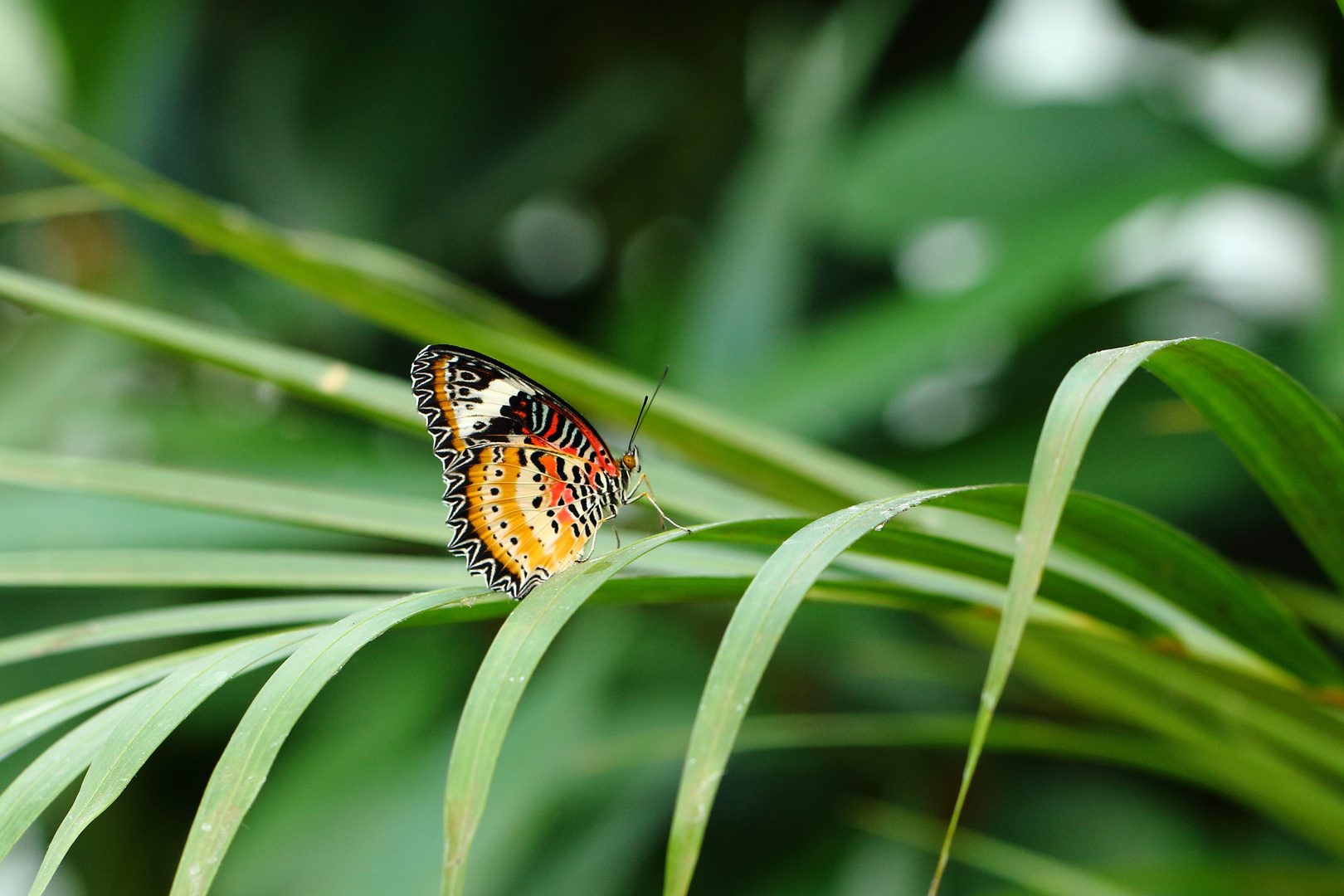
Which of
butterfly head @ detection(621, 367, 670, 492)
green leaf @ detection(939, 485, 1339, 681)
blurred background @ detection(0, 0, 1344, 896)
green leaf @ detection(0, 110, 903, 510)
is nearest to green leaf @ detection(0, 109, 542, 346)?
green leaf @ detection(0, 110, 903, 510)

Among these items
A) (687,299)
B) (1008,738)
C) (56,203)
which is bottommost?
(1008,738)

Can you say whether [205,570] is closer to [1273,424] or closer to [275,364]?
[275,364]

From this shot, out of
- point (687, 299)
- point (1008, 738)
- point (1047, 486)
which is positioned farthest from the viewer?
point (687, 299)

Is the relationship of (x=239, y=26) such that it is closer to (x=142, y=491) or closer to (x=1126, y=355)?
(x=142, y=491)

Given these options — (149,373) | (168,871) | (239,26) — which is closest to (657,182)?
(239,26)

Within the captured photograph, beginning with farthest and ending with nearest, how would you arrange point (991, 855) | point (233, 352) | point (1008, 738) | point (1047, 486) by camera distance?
point (991, 855) → point (1008, 738) → point (233, 352) → point (1047, 486)

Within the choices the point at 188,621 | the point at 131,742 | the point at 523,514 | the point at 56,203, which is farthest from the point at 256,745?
the point at 56,203
